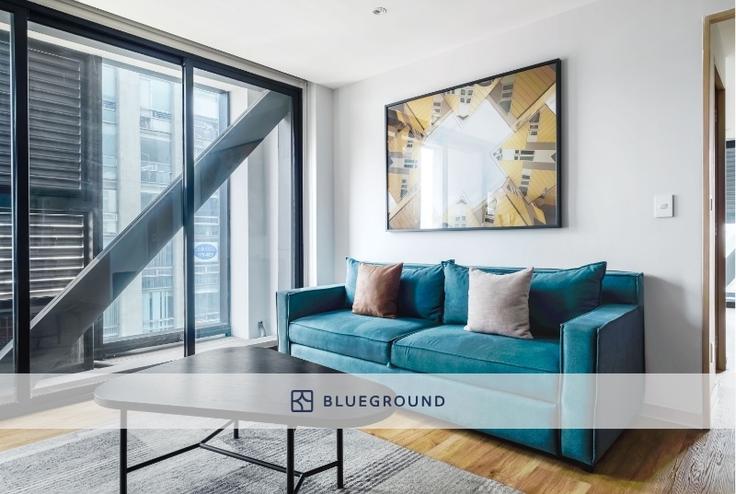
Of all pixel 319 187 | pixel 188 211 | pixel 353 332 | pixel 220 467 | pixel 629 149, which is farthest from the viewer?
pixel 319 187

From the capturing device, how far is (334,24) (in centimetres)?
305

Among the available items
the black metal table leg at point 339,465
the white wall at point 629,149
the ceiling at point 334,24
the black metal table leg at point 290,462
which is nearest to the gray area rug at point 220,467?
the black metal table leg at point 339,465

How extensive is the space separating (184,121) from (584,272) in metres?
2.94

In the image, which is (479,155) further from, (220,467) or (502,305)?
(220,467)

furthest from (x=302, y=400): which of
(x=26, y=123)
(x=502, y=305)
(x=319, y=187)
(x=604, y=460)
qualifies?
(x=319, y=187)

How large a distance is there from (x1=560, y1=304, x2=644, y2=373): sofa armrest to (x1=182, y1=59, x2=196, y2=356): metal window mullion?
8.69 feet

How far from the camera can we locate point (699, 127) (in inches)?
94.6

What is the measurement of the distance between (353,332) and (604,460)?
146 cm

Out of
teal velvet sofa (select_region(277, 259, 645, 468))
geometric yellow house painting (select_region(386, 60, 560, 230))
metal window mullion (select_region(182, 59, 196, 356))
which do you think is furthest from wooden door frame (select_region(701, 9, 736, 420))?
metal window mullion (select_region(182, 59, 196, 356))

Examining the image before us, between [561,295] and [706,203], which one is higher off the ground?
[706,203]

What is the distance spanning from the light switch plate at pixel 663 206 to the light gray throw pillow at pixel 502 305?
76cm

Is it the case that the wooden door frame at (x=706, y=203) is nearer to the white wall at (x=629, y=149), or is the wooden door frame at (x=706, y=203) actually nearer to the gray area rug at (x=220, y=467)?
the white wall at (x=629, y=149)

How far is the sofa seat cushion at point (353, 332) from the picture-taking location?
2.72 m

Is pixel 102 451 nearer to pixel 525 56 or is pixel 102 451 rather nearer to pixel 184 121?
pixel 184 121
